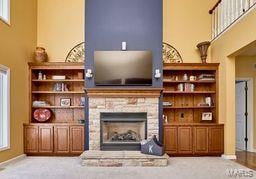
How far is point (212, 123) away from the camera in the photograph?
738cm

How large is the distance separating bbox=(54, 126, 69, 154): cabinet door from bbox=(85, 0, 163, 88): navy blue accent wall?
166 cm

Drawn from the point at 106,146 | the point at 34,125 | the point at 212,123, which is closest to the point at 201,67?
the point at 212,123

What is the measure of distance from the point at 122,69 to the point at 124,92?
554 millimetres

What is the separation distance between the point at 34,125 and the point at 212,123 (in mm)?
4441

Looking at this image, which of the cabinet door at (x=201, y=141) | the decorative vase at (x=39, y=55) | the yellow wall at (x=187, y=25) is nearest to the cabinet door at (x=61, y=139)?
the decorative vase at (x=39, y=55)

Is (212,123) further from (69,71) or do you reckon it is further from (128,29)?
(69,71)

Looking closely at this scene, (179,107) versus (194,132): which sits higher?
(179,107)

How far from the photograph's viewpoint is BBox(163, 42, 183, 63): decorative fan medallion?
802cm

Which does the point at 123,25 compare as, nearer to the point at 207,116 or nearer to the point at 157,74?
the point at 157,74

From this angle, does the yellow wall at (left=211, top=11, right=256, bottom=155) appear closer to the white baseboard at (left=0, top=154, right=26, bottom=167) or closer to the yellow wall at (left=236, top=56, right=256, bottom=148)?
the yellow wall at (left=236, top=56, right=256, bottom=148)

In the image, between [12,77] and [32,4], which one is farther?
[32,4]

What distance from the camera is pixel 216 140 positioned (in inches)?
283

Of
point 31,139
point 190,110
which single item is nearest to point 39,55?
point 31,139

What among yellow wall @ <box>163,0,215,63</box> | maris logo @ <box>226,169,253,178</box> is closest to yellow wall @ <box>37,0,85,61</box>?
yellow wall @ <box>163,0,215,63</box>
